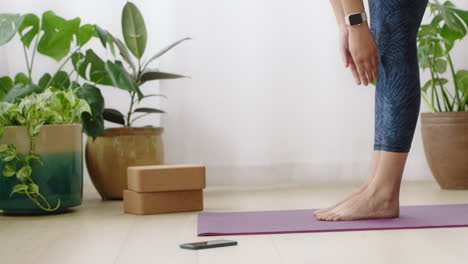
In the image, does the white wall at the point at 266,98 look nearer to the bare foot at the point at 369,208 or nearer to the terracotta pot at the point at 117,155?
the terracotta pot at the point at 117,155

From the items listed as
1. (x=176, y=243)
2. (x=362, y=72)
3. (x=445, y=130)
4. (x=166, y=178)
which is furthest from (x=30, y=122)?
(x=445, y=130)

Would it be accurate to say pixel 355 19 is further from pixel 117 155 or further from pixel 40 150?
pixel 117 155

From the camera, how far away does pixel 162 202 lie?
210cm

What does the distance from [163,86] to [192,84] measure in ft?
0.41

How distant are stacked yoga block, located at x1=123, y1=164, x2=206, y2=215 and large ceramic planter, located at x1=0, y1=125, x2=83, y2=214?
0.20 m

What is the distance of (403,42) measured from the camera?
1.74m

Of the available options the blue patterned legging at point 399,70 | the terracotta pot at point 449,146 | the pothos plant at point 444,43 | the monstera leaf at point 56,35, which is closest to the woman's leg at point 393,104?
the blue patterned legging at point 399,70

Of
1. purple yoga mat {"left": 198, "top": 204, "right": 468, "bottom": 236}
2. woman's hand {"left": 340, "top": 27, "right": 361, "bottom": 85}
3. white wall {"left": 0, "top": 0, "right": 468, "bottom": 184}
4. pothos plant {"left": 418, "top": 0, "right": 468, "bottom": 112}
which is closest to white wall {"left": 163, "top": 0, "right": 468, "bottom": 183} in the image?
white wall {"left": 0, "top": 0, "right": 468, "bottom": 184}

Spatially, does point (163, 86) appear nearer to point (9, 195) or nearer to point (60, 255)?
point (9, 195)

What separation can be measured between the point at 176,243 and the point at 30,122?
2.59ft

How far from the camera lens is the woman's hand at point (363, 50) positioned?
1723 mm

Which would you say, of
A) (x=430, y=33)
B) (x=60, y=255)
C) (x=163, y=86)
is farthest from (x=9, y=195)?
(x=430, y=33)

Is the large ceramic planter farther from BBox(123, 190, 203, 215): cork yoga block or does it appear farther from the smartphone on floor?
the smartphone on floor

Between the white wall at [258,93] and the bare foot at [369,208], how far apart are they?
49.3 inches
